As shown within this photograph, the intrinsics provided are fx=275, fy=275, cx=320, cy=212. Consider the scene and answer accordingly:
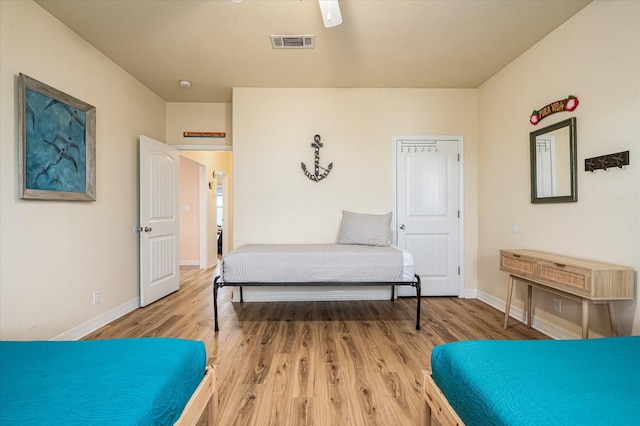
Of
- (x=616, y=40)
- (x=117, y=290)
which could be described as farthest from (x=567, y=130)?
(x=117, y=290)

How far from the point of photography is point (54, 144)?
2.24 m

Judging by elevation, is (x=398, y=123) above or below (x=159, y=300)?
above

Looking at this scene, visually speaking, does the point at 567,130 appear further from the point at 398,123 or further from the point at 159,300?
the point at 159,300

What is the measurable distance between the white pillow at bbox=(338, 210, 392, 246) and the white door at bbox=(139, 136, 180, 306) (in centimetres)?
231

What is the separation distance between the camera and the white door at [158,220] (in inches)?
130

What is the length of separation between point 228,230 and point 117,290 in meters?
3.68

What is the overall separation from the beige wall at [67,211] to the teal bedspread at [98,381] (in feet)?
3.95

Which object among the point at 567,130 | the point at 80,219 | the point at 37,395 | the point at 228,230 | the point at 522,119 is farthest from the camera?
the point at 228,230

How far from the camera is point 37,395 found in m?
0.84

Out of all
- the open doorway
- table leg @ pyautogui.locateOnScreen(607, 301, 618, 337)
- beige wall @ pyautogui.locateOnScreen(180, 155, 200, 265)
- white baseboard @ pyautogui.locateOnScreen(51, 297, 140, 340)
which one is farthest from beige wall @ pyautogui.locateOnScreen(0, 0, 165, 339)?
table leg @ pyautogui.locateOnScreen(607, 301, 618, 337)

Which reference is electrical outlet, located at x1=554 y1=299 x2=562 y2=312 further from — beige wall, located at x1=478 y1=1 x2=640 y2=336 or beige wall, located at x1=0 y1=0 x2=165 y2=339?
beige wall, located at x1=0 y1=0 x2=165 y2=339

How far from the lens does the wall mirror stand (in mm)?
2263

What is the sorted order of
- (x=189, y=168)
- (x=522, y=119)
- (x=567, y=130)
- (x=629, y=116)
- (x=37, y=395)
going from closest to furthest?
(x=37, y=395) → (x=629, y=116) → (x=567, y=130) → (x=522, y=119) → (x=189, y=168)

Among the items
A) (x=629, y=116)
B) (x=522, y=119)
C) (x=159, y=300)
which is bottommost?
(x=159, y=300)
